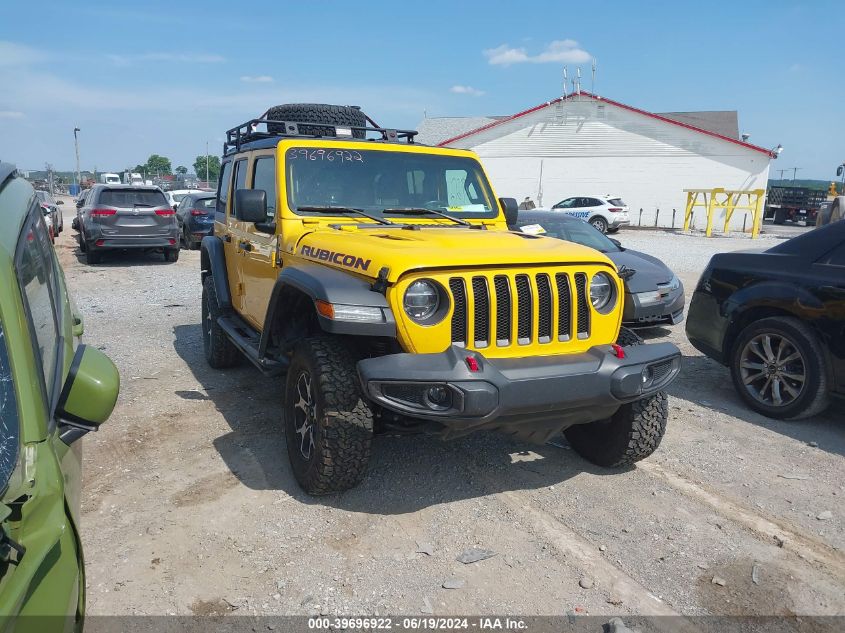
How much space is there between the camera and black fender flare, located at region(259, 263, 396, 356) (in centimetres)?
329

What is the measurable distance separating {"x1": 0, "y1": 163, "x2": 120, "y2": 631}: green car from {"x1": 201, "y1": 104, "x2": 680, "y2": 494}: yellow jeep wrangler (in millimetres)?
1351

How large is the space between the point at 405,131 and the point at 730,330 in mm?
3252

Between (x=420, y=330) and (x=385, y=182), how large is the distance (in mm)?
1903

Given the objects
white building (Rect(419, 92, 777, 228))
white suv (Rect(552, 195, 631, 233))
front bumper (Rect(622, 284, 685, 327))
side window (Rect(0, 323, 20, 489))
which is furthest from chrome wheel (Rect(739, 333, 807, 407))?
white building (Rect(419, 92, 777, 228))

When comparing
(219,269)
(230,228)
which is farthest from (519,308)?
(219,269)

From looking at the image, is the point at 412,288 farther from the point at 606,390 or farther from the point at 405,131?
the point at 405,131

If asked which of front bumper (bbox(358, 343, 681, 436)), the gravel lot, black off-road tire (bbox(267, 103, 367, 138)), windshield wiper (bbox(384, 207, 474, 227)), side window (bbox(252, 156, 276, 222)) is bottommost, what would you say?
the gravel lot

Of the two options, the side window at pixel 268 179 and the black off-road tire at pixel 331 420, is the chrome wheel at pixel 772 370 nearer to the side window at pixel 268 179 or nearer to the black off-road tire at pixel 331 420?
the black off-road tire at pixel 331 420

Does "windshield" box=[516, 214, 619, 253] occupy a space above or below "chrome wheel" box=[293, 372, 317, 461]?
above

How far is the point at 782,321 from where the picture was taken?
5.18 m

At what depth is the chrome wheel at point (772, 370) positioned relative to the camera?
510 centimetres

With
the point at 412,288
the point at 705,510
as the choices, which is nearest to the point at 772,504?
the point at 705,510

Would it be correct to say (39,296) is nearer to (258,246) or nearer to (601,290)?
(258,246)

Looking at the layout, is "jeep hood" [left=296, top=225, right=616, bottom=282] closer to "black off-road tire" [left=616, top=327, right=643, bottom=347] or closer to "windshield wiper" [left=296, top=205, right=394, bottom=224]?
"windshield wiper" [left=296, top=205, right=394, bottom=224]
